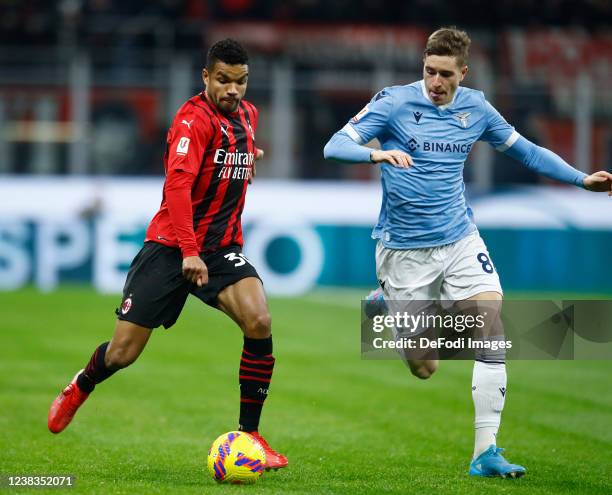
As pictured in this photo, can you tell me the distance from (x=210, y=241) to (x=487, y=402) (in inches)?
74.4

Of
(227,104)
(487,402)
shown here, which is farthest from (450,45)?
(487,402)

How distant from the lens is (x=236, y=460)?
6309mm

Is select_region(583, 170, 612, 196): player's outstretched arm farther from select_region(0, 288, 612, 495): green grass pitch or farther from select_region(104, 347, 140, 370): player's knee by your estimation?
select_region(104, 347, 140, 370): player's knee

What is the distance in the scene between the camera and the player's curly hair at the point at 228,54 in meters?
6.63

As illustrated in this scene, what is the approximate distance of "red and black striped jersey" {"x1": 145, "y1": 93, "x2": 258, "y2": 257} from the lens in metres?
6.54

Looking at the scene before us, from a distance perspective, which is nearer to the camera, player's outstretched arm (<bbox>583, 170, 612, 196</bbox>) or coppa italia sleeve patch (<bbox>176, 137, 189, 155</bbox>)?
coppa italia sleeve patch (<bbox>176, 137, 189, 155</bbox>)

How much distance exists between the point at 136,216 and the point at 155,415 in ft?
35.1

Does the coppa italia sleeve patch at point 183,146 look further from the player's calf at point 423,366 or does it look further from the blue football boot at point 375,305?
the player's calf at point 423,366

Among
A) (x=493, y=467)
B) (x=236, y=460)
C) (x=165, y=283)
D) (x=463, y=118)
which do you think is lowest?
(x=493, y=467)

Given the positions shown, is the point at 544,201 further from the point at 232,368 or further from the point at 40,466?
the point at 40,466

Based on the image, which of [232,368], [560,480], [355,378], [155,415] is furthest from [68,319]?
[560,480]

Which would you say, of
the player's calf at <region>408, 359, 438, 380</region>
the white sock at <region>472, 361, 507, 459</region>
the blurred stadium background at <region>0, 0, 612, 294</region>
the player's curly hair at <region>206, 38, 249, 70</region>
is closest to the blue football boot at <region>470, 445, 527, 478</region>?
the white sock at <region>472, 361, 507, 459</region>

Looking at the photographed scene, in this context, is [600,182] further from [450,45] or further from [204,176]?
[204,176]

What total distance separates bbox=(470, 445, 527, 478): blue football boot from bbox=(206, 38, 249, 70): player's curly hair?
2676mm
